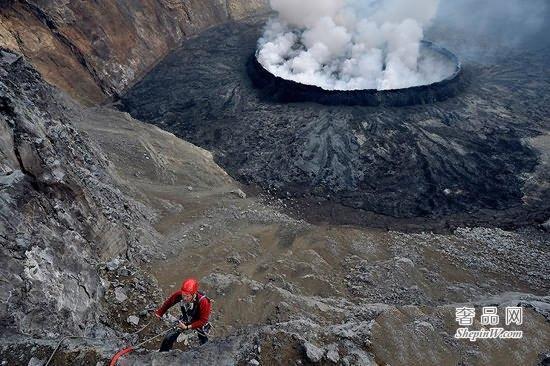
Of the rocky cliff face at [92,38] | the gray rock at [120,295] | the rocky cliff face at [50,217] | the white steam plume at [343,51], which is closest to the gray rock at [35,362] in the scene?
the rocky cliff face at [50,217]

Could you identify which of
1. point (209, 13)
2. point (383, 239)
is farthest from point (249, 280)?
point (209, 13)

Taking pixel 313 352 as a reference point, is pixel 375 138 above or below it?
below

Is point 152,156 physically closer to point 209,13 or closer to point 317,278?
point 317,278

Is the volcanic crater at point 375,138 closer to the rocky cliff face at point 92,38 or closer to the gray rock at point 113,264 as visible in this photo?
the rocky cliff face at point 92,38

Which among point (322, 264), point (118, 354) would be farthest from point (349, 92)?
point (118, 354)

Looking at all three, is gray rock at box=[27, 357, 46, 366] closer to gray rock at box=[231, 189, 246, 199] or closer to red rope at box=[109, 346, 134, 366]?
red rope at box=[109, 346, 134, 366]

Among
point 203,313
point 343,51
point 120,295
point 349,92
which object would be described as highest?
point 203,313
